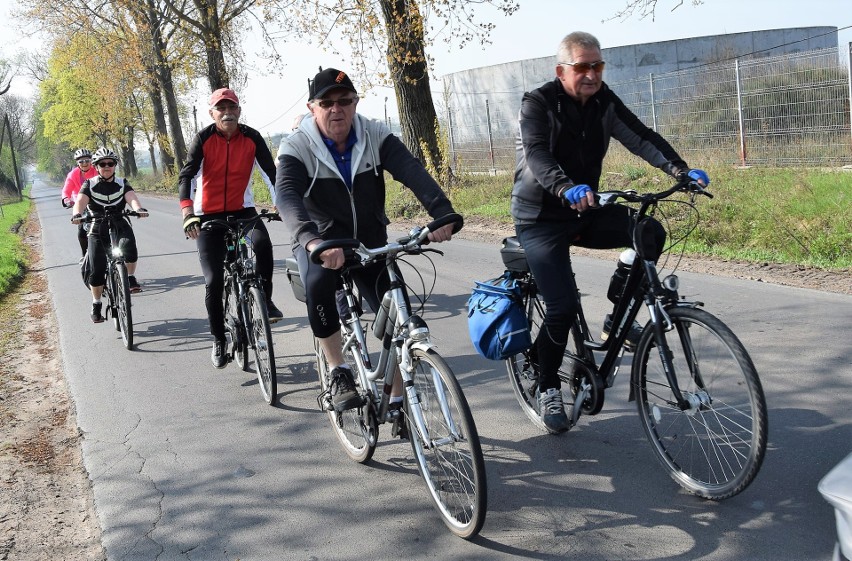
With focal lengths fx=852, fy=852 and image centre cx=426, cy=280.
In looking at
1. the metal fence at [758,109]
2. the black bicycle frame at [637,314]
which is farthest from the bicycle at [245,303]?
the metal fence at [758,109]

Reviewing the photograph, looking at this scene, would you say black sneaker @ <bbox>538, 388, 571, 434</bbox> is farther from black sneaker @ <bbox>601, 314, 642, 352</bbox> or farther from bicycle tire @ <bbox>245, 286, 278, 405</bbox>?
bicycle tire @ <bbox>245, 286, 278, 405</bbox>

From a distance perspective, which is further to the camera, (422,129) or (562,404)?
(422,129)

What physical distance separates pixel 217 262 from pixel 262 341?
83cm

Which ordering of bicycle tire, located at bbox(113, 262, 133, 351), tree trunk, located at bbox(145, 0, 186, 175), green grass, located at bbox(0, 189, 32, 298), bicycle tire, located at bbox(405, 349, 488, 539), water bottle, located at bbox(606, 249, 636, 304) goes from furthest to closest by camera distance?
tree trunk, located at bbox(145, 0, 186, 175) < green grass, located at bbox(0, 189, 32, 298) < bicycle tire, located at bbox(113, 262, 133, 351) < water bottle, located at bbox(606, 249, 636, 304) < bicycle tire, located at bbox(405, 349, 488, 539)

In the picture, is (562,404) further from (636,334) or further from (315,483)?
(315,483)

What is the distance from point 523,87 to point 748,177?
62.4ft

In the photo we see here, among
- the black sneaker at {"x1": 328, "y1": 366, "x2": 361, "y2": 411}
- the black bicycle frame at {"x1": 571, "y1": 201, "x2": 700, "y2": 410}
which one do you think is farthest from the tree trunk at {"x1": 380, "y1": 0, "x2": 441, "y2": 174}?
the black bicycle frame at {"x1": 571, "y1": 201, "x2": 700, "y2": 410}

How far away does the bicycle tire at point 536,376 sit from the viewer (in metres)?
4.34

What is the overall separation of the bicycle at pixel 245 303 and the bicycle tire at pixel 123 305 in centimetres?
181

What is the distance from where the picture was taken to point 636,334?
4.06 metres

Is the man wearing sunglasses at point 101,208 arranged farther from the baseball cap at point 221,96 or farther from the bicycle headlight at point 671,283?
the bicycle headlight at point 671,283

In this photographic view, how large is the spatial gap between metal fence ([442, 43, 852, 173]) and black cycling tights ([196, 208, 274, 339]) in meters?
10.3

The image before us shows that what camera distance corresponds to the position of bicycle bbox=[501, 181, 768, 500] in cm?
345

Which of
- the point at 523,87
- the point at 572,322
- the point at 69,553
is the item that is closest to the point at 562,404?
the point at 572,322
